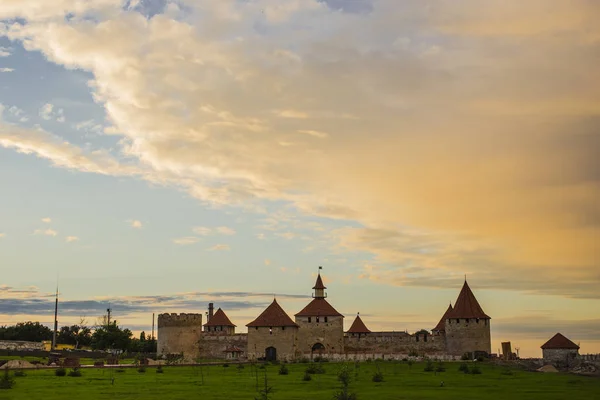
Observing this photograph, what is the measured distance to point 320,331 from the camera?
8106cm

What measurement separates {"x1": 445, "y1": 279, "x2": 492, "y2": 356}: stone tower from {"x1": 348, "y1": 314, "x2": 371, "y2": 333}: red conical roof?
1032cm

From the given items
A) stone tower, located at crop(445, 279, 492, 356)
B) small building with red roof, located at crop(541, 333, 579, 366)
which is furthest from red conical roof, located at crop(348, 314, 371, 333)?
small building with red roof, located at crop(541, 333, 579, 366)

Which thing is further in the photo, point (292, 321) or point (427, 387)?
point (292, 321)

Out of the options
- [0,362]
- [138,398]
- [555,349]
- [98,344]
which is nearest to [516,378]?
[138,398]

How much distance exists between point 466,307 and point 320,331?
1636 centimetres

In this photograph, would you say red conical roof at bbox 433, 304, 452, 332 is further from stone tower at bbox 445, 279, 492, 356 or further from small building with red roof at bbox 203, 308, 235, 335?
small building with red roof at bbox 203, 308, 235, 335

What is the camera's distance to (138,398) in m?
32.7

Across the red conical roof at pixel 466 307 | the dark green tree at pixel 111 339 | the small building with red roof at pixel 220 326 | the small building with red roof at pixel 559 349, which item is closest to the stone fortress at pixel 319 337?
the red conical roof at pixel 466 307

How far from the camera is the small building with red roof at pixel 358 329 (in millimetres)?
83062

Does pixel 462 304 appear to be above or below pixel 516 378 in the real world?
above

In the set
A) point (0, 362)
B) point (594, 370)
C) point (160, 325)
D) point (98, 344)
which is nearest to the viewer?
point (594, 370)

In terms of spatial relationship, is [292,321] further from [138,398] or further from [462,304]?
[138,398]

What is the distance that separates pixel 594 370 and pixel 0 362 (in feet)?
161

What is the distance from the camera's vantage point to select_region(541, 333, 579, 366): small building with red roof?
233 feet
